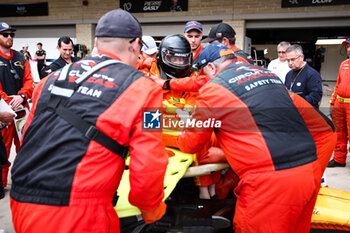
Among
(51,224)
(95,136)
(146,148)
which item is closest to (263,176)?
(146,148)

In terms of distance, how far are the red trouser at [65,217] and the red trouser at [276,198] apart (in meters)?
0.88

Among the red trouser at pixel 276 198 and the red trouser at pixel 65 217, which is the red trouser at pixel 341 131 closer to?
the red trouser at pixel 276 198

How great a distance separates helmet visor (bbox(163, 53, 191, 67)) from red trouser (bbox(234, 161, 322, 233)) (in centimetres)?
140

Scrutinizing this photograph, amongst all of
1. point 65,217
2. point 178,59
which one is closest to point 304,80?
point 178,59

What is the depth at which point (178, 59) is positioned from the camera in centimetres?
273

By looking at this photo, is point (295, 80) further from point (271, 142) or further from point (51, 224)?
point (51, 224)

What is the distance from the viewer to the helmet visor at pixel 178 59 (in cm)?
268

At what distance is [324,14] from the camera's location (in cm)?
1076

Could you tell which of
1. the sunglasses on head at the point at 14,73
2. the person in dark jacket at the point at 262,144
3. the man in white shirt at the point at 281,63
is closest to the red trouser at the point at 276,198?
the person in dark jacket at the point at 262,144

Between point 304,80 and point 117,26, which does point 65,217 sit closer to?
point 117,26

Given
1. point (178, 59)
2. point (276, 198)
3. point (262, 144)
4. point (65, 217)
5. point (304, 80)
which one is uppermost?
point (178, 59)

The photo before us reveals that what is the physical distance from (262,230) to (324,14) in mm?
11477

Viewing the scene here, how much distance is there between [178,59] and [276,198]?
1614 millimetres

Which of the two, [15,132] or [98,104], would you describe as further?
[15,132]
